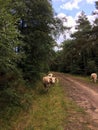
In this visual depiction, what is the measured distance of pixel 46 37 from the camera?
76.1ft

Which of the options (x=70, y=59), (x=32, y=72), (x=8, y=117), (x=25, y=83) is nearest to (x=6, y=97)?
(x=8, y=117)

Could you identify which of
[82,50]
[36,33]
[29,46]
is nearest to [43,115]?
[29,46]

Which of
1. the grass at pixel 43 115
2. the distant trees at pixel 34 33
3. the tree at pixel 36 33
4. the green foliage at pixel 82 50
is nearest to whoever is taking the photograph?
the grass at pixel 43 115

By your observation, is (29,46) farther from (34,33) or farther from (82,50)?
(82,50)

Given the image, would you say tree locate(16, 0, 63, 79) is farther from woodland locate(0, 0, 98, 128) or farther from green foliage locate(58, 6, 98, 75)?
green foliage locate(58, 6, 98, 75)

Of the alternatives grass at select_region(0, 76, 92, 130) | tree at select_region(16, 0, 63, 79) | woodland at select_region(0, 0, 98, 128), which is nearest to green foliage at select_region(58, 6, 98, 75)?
woodland at select_region(0, 0, 98, 128)

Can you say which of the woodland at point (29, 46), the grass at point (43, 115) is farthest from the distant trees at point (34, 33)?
the grass at point (43, 115)

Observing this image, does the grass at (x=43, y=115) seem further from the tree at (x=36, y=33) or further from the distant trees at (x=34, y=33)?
the tree at (x=36, y=33)

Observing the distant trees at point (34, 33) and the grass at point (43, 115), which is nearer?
the grass at point (43, 115)

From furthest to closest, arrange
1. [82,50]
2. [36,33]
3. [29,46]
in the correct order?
[82,50] → [36,33] → [29,46]

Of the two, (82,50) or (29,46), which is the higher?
(82,50)

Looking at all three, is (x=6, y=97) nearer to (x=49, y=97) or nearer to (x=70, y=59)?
(x=49, y=97)

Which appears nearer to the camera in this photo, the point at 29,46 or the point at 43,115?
the point at 43,115

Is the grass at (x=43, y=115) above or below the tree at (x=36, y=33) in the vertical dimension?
below
